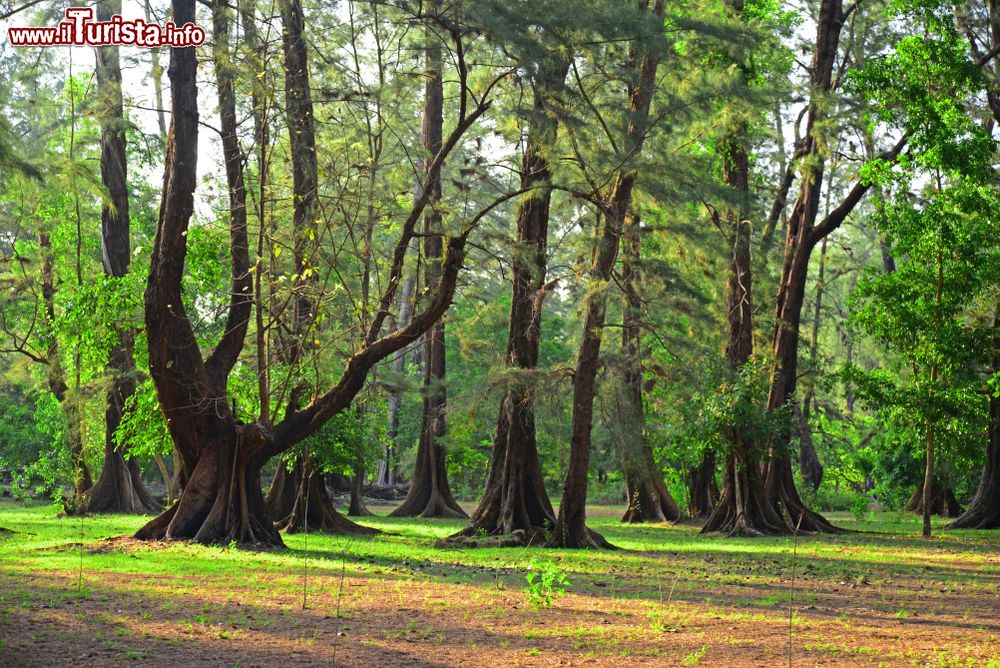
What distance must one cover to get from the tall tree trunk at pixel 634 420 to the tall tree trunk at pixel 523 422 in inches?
57.7

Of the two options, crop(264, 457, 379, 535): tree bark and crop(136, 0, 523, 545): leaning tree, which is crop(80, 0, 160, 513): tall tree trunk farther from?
crop(136, 0, 523, 545): leaning tree

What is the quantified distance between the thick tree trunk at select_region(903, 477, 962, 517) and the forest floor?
11.5m

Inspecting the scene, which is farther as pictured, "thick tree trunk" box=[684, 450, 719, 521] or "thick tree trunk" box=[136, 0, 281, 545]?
"thick tree trunk" box=[684, 450, 719, 521]

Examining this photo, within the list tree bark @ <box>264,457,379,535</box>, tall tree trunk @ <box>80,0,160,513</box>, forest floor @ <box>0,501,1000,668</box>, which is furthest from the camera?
tall tree trunk @ <box>80,0,160,513</box>

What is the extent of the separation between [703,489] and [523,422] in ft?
29.7

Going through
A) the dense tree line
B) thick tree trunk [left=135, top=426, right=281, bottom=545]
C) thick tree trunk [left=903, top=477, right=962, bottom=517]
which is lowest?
thick tree trunk [left=903, top=477, right=962, bottom=517]

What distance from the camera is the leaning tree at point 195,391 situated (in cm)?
1400

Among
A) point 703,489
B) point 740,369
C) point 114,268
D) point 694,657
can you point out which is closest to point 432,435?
point 703,489

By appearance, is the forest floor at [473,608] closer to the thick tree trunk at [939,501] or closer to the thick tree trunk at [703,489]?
the thick tree trunk at [703,489]

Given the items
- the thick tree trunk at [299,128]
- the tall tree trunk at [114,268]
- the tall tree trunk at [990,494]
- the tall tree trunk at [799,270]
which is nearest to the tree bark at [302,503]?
the thick tree trunk at [299,128]

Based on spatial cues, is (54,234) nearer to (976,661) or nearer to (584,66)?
(584,66)

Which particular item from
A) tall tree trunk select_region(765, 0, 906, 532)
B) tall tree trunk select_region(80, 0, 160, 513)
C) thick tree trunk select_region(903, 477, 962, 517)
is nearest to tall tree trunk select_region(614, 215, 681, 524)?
tall tree trunk select_region(765, 0, 906, 532)

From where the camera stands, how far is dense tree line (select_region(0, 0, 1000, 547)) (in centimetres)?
1409

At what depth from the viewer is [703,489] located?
81.8 ft
